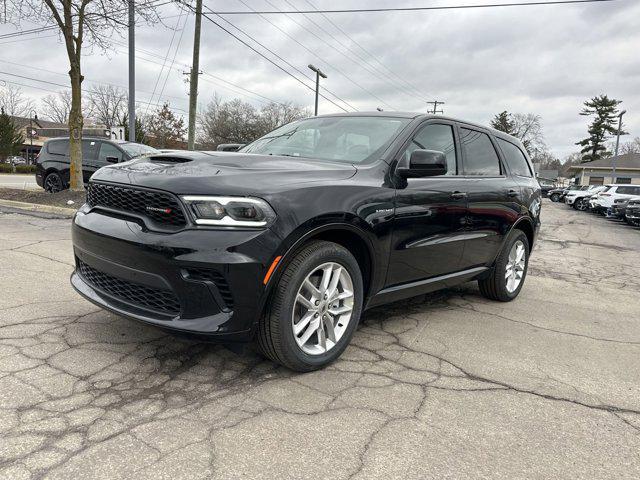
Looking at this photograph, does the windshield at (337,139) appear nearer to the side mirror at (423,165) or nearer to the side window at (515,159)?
the side mirror at (423,165)

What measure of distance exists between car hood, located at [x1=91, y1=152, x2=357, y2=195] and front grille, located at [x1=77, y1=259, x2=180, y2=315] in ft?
1.85

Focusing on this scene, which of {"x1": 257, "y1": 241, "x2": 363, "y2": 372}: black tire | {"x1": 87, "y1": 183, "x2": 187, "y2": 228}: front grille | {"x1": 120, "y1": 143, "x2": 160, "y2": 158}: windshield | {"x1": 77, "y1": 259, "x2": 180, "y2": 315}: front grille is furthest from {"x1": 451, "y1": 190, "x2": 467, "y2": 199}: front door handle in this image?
{"x1": 120, "y1": 143, "x2": 160, "y2": 158}: windshield

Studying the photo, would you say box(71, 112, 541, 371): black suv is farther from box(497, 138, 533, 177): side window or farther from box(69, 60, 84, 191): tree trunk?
box(69, 60, 84, 191): tree trunk

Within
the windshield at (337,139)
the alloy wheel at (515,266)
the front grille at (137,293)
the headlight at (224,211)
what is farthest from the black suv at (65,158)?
the headlight at (224,211)

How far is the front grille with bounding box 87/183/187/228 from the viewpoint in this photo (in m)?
2.64

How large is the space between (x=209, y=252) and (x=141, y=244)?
1.39 ft

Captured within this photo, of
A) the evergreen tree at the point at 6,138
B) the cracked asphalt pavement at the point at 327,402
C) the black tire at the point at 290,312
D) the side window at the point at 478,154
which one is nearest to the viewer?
the cracked asphalt pavement at the point at 327,402

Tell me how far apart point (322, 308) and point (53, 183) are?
12948mm

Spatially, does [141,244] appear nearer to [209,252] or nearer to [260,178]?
[209,252]

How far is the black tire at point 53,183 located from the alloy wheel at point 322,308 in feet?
41.0

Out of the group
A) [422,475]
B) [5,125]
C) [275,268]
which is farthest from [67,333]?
[5,125]

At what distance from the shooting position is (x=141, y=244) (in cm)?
266

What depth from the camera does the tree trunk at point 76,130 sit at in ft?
39.5

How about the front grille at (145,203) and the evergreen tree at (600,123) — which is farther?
the evergreen tree at (600,123)
